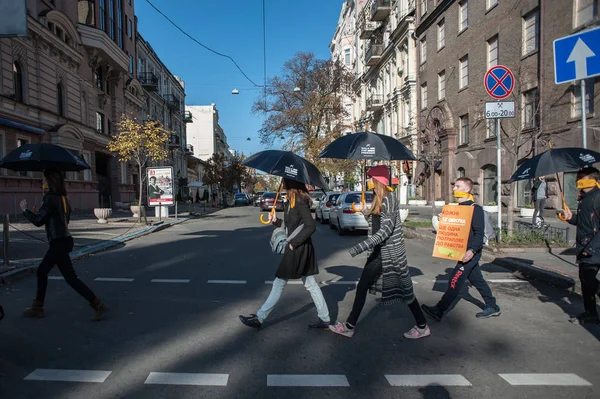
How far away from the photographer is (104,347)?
4.32 metres

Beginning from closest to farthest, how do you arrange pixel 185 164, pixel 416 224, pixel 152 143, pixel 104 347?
1. pixel 104 347
2. pixel 416 224
3. pixel 152 143
4. pixel 185 164

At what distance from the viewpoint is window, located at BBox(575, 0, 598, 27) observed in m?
15.7

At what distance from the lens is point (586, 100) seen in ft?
51.7

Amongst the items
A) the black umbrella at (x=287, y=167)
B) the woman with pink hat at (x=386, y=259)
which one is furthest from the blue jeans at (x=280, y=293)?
the black umbrella at (x=287, y=167)

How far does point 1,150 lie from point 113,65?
14.5 metres

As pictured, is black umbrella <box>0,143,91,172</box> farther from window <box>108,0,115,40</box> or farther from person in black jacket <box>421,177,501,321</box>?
window <box>108,0,115,40</box>

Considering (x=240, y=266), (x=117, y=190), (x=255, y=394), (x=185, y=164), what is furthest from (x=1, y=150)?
(x=185, y=164)

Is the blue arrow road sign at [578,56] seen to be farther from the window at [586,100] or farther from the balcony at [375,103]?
the balcony at [375,103]

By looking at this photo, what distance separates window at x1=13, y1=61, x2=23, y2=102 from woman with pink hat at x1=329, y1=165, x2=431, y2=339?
2193 cm

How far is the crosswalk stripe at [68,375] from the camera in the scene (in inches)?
140

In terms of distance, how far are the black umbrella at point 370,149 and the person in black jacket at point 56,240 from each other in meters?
3.40

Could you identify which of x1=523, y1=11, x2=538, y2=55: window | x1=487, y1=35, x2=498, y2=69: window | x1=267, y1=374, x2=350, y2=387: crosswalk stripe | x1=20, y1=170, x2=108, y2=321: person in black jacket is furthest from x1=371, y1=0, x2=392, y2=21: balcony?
x1=267, y1=374, x2=350, y2=387: crosswalk stripe

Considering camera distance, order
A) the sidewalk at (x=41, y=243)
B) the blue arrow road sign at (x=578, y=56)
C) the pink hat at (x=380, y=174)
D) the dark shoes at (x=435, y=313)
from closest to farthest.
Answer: the pink hat at (x=380, y=174) → the dark shoes at (x=435, y=313) → the blue arrow road sign at (x=578, y=56) → the sidewalk at (x=41, y=243)

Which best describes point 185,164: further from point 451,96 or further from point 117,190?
point 451,96
